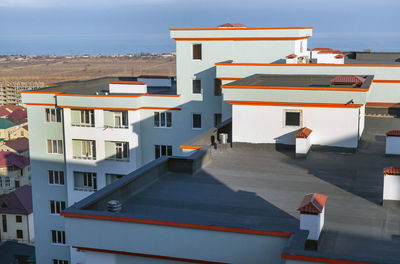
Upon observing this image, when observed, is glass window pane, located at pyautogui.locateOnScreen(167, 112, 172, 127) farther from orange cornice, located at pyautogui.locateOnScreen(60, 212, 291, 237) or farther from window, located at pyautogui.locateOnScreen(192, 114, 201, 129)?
orange cornice, located at pyautogui.locateOnScreen(60, 212, 291, 237)

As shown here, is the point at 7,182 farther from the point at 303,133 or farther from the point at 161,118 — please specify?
the point at 303,133

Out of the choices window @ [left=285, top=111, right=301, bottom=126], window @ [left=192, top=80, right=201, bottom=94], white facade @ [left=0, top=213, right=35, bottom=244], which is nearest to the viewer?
window @ [left=285, top=111, right=301, bottom=126]

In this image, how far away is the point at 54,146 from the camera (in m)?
44.3

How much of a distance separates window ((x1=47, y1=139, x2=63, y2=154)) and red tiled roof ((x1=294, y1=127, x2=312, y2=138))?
25.3 metres

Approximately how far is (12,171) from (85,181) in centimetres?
6497

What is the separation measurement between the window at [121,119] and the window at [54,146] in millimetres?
5818

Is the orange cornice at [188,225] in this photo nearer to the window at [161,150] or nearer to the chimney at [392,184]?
the chimney at [392,184]

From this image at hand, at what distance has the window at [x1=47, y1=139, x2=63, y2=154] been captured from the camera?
4422 cm

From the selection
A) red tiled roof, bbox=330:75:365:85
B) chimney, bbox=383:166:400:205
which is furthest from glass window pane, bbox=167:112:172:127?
chimney, bbox=383:166:400:205

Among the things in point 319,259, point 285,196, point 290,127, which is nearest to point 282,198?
point 285,196

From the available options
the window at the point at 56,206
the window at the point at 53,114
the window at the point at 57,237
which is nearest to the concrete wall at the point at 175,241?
the window at the point at 53,114

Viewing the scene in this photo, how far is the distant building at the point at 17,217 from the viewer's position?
82.9 metres

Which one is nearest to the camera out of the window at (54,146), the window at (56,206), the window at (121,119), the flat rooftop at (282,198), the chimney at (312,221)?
the chimney at (312,221)

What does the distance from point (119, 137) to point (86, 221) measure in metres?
28.5
